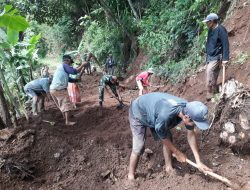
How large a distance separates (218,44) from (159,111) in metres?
3.00

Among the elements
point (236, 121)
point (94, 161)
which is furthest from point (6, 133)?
point (236, 121)

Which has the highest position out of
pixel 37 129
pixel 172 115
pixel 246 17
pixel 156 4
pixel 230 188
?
pixel 156 4

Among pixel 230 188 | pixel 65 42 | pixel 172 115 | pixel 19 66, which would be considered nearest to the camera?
pixel 172 115

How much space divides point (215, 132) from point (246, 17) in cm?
379

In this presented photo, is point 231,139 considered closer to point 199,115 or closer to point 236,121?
point 236,121

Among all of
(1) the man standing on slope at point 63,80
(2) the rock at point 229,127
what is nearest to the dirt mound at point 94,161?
(2) the rock at point 229,127

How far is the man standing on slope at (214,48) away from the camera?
6340 millimetres

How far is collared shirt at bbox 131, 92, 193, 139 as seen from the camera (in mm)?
4035

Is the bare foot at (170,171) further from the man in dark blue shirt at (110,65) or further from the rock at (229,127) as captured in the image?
the man in dark blue shirt at (110,65)

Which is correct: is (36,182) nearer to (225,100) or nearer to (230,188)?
(230,188)

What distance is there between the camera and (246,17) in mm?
8008

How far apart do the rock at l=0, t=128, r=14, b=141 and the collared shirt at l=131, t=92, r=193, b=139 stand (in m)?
2.47

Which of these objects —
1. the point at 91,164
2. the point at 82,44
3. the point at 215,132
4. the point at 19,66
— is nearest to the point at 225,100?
the point at 215,132

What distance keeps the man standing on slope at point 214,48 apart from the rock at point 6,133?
4.07m
